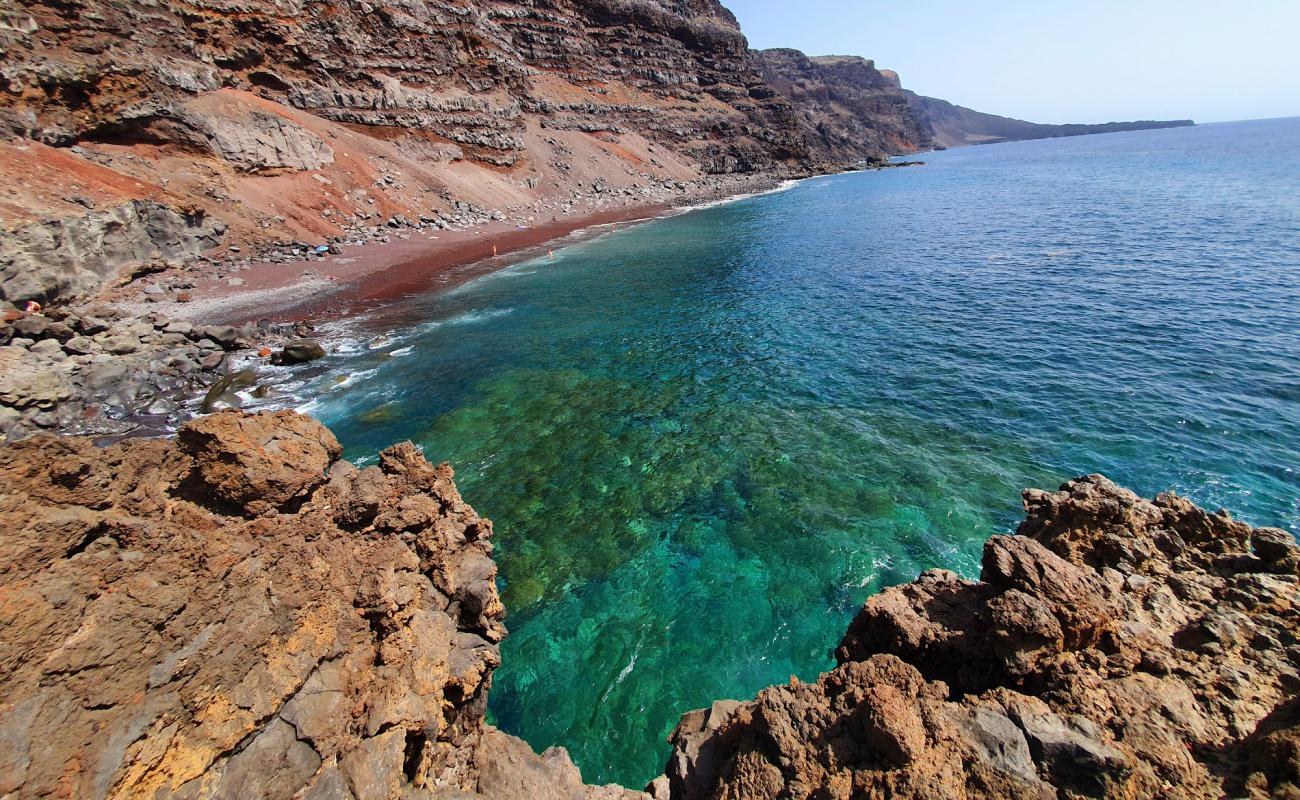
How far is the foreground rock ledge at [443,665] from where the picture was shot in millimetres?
4664

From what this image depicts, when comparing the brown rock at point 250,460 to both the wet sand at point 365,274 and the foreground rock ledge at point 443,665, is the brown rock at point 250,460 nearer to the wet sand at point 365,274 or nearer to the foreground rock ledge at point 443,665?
the foreground rock ledge at point 443,665

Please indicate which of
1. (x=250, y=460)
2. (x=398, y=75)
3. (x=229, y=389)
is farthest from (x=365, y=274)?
(x=398, y=75)

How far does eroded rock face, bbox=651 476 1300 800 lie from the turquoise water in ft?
10.9

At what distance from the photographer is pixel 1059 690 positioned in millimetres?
5715

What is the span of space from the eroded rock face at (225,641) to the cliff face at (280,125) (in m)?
25.9

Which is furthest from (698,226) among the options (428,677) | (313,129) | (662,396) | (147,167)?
(428,677)

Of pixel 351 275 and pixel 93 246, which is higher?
pixel 93 246

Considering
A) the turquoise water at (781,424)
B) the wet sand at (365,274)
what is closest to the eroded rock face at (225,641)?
the turquoise water at (781,424)

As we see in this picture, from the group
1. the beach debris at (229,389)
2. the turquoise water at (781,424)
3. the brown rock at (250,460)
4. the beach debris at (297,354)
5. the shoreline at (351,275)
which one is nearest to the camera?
the brown rock at (250,460)

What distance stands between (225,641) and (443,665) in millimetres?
2566

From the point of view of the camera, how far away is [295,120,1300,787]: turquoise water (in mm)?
10711

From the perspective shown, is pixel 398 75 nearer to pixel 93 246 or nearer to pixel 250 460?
pixel 93 246

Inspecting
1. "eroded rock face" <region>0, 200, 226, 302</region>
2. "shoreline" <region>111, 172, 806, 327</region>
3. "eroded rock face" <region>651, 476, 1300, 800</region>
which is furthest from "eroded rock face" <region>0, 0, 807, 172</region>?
"eroded rock face" <region>651, 476, 1300, 800</region>

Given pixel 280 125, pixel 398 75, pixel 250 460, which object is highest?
pixel 398 75
